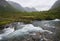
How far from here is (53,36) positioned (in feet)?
83.7

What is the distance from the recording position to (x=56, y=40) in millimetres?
23469

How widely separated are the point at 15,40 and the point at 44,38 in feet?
15.8

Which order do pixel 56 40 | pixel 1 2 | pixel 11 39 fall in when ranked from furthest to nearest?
pixel 1 2 < pixel 11 39 < pixel 56 40

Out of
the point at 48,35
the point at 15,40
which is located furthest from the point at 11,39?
the point at 48,35

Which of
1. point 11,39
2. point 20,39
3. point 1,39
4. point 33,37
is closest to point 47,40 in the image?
point 33,37

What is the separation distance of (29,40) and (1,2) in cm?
13966

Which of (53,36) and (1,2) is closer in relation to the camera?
(53,36)

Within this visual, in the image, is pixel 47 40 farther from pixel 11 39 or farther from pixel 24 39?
pixel 11 39

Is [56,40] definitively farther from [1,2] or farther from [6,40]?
[1,2]

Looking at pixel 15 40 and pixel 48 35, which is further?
pixel 48 35

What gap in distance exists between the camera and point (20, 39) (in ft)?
81.5

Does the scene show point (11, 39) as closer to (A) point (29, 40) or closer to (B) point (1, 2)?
(A) point (29, 40)

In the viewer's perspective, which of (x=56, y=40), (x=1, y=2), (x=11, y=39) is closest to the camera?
(x=56, y=40)

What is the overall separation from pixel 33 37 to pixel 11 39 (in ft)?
12.3
